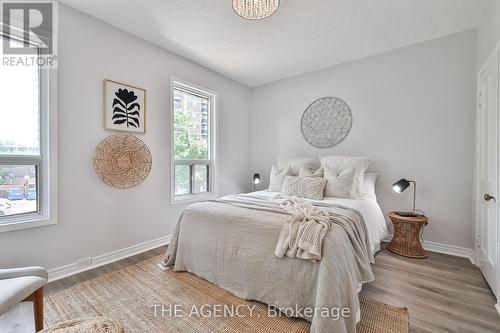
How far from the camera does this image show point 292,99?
4.00 m

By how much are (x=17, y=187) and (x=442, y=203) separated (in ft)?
14.9

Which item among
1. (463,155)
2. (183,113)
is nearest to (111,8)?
(183,113)

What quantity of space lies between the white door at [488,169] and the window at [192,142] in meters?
3.32

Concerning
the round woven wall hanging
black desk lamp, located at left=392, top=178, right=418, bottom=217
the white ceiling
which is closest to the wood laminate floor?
black desk lamp, located at left=392, top=178, right=418, bottom=217

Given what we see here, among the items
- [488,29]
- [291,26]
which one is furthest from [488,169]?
[291,26]

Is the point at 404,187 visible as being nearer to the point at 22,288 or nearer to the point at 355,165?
the point at 355,165

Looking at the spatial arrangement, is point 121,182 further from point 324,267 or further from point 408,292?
point 408,292

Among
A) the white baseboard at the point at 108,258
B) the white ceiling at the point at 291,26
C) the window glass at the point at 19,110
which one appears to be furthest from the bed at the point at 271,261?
the white ceiling at the point at 291,26

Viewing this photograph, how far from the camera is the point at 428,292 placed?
1.89 meters

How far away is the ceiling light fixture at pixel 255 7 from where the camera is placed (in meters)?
1.68

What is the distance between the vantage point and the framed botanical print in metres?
2.50

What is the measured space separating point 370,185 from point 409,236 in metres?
0.72

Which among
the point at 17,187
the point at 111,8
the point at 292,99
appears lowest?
the point at 17,187

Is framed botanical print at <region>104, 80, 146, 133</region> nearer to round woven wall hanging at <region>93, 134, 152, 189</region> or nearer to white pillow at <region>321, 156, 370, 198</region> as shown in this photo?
round woven wall hanging at <region>93, 134, 152, 189</region>
